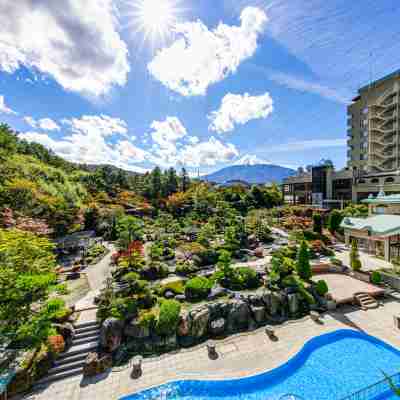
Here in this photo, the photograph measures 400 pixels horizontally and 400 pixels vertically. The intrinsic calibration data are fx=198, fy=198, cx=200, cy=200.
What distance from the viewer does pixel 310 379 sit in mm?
7652

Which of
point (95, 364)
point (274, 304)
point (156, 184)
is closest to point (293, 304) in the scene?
point (274, 304)

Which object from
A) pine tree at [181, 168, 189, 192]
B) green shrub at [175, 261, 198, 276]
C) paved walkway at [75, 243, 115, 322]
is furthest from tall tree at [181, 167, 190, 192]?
green shrub at [175, 261, 198, 276]

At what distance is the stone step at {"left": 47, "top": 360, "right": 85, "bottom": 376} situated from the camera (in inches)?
312

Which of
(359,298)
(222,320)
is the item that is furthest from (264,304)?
(359,298)

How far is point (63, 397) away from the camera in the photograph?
278 inches

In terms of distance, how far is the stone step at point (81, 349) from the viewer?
335 inches

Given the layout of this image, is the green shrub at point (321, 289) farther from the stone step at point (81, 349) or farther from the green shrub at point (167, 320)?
the stone step at point (81, 349)

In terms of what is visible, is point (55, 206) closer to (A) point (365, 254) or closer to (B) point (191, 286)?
(B) point (191, 286)

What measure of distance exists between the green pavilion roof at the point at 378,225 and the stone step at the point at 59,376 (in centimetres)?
2316

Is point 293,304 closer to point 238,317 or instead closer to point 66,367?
point 238,317

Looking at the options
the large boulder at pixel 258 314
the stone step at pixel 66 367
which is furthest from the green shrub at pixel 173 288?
the stone step at pixel 66 367

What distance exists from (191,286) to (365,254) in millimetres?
19095

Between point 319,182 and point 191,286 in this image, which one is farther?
point 319,182

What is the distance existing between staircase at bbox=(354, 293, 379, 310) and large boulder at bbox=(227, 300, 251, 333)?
7381mm
